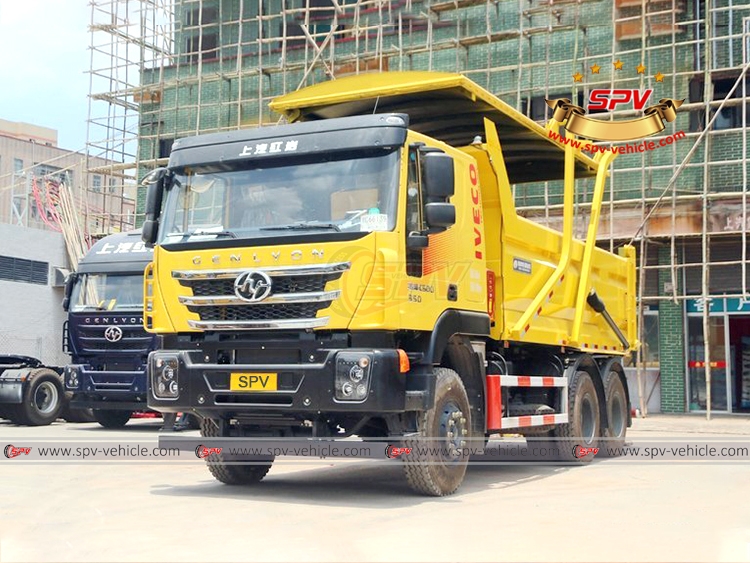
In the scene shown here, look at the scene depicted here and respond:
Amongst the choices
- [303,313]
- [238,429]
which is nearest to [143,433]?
[238,429]

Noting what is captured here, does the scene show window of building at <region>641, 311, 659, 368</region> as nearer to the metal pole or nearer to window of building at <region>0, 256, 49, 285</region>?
the metal pole

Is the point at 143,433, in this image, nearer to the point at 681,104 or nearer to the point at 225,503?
the point at 225,503

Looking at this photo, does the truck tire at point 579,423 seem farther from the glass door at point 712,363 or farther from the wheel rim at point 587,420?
the glass door at point 712,363

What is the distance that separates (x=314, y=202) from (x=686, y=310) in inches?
575

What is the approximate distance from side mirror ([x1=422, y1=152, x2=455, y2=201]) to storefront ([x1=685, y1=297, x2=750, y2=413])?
14180 mm

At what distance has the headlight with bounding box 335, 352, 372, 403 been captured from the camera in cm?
841

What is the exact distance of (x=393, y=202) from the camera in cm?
863

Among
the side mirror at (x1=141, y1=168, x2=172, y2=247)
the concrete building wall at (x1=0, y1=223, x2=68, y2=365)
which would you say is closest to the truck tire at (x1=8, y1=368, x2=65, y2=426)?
the side mirror at (x1=141, y1=168, x2=172, y2=247)

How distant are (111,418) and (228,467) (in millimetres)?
9453

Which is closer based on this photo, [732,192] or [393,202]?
[393,202]

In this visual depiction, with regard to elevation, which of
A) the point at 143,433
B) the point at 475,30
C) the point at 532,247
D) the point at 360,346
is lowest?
the point at 143,433

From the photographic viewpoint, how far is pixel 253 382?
8875mm

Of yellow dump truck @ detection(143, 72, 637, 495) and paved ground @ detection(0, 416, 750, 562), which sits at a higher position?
yellow dump truck @ detection(143, 72, 637, 495)

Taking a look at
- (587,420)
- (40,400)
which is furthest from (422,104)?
(40,400)
